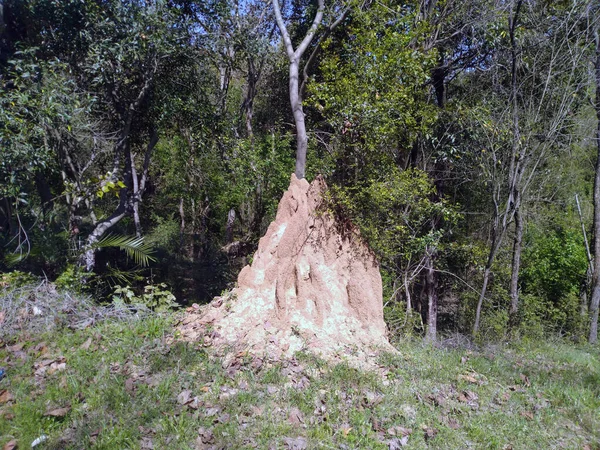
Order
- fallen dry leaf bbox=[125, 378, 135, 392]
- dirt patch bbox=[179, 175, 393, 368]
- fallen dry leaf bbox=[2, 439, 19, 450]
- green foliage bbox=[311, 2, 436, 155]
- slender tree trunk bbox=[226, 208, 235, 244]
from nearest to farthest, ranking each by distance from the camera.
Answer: fallen dry leaf bbox=[2, 439, 19, 450] → fallen dry leaf bbox=[125, 378, 135, 392] → dirt patch bbox=[179, 175, 393, 368] → green foliage bbox=[311, 2, 436, 155] → slender tree trunk bbox=[226, 208, 235, 244]

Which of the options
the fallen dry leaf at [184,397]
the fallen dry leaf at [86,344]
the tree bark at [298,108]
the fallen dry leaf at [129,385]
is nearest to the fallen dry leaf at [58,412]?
the fallen dry leaf at [129,385]

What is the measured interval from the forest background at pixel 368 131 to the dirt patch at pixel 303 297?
2.08 ft

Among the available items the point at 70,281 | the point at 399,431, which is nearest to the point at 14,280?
the point at 70,281

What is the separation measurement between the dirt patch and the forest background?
2.08 ft

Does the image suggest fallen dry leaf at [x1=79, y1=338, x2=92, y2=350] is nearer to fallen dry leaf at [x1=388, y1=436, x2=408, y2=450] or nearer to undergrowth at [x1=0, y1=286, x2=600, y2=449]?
undergrowth at [x1=0, y1=286, x2=600, y2=449]

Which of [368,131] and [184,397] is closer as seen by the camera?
[184,397]

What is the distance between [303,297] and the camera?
6215 millimetres

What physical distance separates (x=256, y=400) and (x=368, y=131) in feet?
17.4

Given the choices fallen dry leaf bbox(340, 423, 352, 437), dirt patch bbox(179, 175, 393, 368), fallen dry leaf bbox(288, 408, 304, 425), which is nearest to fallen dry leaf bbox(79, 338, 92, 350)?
dirt patch bbox(179, 175, 393, 368)

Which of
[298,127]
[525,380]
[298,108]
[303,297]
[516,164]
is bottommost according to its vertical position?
[525,380]

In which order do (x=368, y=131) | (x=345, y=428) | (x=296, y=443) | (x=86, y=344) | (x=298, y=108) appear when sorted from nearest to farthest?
(x=296, y=443) < (x=345, y=428) < (x=86, y=344) < (x=368, y=131) < (x=298, y=108)

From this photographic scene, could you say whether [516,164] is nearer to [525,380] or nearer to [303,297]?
[525,380]

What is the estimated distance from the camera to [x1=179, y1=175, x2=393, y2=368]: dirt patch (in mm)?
5844

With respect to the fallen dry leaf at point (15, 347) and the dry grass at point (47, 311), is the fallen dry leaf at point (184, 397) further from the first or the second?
the fallen dry leaf at point (15, 347)
